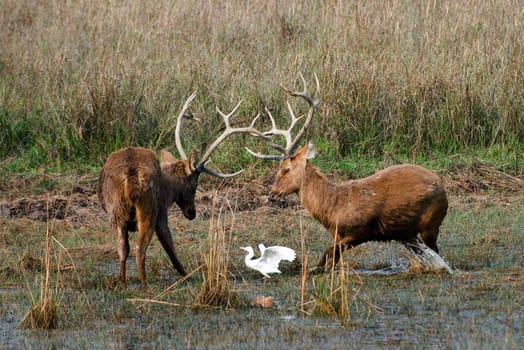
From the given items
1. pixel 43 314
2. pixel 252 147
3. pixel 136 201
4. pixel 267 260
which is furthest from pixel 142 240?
pixel 252 147

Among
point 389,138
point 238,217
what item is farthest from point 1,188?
point 389,138

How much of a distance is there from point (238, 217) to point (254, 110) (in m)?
2.53

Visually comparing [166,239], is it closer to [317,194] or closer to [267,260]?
[267,260]

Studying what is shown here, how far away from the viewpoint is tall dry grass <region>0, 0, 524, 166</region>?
504 inches

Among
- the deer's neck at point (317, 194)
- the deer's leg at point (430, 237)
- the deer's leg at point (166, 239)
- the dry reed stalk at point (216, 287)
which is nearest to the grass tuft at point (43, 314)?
the dry reed stalk at point (216, 287)

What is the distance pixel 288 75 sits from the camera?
44.9ft

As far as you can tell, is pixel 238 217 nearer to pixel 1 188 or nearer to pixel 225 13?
pixel 1 188

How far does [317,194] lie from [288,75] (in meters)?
4.71

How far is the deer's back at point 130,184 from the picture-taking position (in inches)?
321

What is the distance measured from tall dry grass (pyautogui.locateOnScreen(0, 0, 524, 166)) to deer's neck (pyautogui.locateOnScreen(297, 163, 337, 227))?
3.26 m

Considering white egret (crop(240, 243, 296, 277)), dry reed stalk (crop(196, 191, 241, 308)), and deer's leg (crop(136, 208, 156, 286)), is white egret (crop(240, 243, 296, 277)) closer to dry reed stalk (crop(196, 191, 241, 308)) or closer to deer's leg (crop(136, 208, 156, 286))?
deer's leg (crop(136, 208, 156, 286))

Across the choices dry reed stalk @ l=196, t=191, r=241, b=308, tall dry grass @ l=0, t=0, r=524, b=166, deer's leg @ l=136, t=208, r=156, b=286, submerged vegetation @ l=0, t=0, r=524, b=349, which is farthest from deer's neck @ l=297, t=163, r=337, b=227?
tall dry grass @ l=0, t=0, r=524, b=166

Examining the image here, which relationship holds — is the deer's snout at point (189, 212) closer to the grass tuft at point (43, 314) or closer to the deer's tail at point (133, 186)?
the deer's tail at point (133, 186)

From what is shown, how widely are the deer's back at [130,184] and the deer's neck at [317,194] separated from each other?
146 cm
